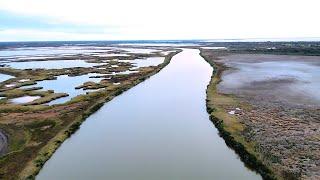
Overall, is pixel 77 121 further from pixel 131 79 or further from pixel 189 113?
pixel 131 79

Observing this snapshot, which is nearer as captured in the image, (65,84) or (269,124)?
(269,124)

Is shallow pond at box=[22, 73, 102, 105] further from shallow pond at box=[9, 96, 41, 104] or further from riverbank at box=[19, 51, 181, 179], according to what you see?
riverbank at box=[19, 51, 181, 179]

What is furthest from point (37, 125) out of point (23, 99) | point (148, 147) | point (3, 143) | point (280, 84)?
point (280, 84)

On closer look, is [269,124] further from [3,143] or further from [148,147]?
[3,143]

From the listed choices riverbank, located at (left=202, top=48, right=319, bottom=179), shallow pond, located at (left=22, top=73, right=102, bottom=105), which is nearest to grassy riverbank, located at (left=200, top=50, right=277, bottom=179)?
riverbank, located at (left=202, top=48, right=319, bottom=179)

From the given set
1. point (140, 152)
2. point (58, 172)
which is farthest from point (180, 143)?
point (58, 172)

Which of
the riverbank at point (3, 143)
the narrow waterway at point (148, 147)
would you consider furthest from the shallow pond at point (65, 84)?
the riverbank at point (3, 143)

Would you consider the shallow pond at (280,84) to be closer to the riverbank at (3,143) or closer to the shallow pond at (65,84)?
the shallow pond at (65,84)
